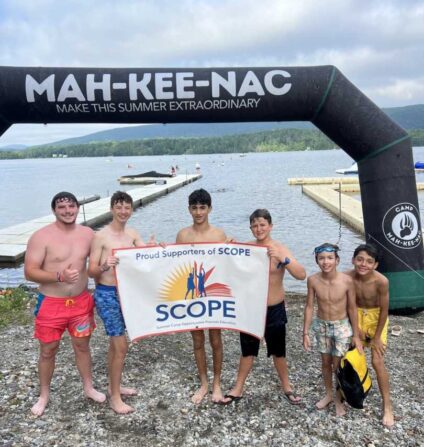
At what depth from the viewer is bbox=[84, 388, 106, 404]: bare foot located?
4547 millimetres

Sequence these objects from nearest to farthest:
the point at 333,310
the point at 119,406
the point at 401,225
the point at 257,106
Result: 1. the point at 333,310
2. the point at 119,406
3. the point at 257,106
4. the point at 401,225

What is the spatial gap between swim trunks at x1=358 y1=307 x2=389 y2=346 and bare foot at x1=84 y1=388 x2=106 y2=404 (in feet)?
9.59

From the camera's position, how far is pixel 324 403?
4.39 m

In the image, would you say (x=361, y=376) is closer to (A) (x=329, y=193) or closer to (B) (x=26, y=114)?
(B) (x=26, y=114)

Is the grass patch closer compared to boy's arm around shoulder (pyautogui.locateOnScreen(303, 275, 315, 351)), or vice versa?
boy's arm around shoulder (pyautogui.locateOnScreen(303, 275, 315, 351))

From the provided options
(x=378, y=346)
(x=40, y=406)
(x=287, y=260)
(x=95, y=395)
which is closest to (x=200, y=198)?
(x=287, y=260)

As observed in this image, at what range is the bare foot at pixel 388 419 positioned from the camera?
407cm

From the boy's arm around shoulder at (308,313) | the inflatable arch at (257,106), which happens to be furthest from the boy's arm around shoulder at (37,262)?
the inflatable arch at (257,106)

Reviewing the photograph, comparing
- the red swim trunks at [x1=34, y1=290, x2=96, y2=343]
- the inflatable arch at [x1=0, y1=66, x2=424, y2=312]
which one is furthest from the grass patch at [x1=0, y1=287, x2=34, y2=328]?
the red swim trunks at [x1=34, y1=290, x2=96, y2=343]

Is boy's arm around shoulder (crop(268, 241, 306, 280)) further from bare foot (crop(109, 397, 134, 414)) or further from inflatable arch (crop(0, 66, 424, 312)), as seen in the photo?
inflatable arch (crop(0, 66, 424, 312))

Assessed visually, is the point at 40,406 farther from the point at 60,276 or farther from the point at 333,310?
the point at 333,310

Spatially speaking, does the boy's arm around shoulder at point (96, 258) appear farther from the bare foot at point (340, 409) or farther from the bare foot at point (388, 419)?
the bare foot at point (388, 419)

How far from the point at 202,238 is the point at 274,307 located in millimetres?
1062

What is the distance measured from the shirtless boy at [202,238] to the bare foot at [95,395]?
3.35 feet
